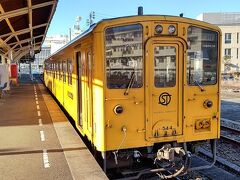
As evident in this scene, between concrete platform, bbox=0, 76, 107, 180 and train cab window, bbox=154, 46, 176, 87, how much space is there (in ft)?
6.39

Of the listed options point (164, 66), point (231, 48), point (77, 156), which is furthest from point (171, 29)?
point (231, 48)

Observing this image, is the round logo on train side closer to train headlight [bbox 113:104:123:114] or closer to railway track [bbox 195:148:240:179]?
train headlight [bbox 113:104:123:114]

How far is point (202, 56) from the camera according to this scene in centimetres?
640

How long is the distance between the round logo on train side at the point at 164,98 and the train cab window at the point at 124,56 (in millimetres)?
470

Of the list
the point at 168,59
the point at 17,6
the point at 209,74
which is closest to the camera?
the point at 168,59

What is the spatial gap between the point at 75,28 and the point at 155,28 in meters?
64.0

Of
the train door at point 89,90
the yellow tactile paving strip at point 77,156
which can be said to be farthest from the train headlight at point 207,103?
the yellow tactile paving strip at point 77,156

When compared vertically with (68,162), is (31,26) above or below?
above

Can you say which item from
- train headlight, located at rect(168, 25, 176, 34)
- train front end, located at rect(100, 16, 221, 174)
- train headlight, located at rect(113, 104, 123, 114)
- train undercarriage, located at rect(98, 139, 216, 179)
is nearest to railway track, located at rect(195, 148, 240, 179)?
train undercarriage, located at rect(98, 139, 216, 179)

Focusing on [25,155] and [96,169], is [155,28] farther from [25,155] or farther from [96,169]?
[25,155]

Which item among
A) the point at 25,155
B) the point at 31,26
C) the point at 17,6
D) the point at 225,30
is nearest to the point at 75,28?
the point at 225,30

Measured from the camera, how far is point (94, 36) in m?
5.76

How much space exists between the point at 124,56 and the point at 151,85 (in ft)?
2.38

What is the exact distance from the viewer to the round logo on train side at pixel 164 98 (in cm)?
610
